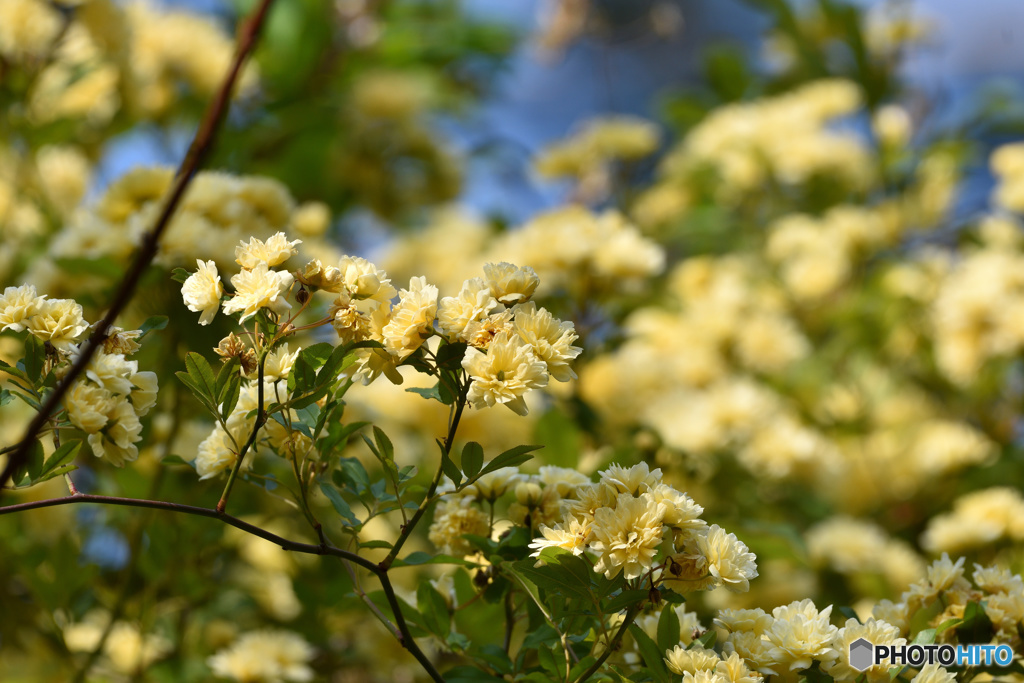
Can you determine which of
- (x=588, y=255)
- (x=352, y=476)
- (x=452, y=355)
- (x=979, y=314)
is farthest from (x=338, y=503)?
(x=979, y=314)

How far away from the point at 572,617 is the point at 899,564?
0.81 meters

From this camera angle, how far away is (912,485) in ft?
4.62

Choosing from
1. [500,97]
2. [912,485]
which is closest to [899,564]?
[912,485]

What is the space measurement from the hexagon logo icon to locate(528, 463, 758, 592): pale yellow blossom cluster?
78mm

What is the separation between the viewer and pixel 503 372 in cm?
44

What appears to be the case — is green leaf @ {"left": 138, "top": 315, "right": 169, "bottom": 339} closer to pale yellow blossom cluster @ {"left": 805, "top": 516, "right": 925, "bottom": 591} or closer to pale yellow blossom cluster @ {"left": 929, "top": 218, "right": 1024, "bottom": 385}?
pale yellow blossom cluster @ {"left": 805, "top": 516, "right": 925, "bottom": 591}

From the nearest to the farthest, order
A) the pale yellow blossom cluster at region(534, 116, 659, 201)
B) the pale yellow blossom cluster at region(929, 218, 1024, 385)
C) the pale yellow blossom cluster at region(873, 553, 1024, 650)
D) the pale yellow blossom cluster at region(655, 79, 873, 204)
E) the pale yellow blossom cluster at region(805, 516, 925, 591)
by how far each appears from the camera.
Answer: the pale yellow blossom cluster at region(873, 553, 1024, 650)
the pale yellow blossom cluster at region(805, 516, 925, 591)
the pale yellow blossom cluster at region(929, 218, 1024, 385)
the pale yellow blossom cluster at region(534, 116, 659, 201)
the pale yellow blossom cluster at region(655, 79, 873, 204)

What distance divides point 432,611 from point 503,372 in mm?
187

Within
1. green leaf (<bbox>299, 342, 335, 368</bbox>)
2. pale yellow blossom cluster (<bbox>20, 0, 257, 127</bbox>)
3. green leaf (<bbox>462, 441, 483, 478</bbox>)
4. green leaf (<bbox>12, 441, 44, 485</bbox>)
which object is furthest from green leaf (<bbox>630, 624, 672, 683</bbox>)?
pale yellow blossom cluster (<bbox>20, 0, 257, 127</bbox>)

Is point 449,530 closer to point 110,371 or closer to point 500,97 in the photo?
point 110,371

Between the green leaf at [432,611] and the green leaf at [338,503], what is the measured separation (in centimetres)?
8

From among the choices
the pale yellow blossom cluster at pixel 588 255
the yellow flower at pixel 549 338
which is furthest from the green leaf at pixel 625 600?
the pale yellow blossom cluster at pixel 588 255

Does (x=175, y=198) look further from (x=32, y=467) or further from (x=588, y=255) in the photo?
(x=588, y=255)

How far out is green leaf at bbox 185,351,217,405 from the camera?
456 millimetres
